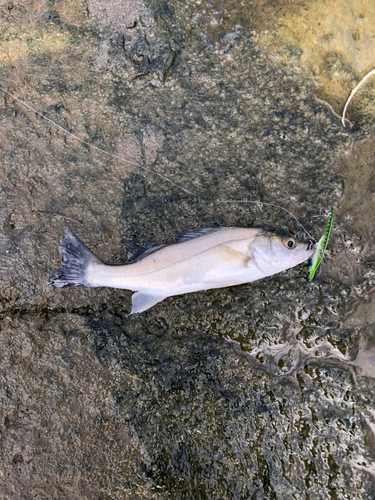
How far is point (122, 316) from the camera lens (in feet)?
11.1

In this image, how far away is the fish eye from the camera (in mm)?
3080

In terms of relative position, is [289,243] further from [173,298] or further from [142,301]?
[142,301]

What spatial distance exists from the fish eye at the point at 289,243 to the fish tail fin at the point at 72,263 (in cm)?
158

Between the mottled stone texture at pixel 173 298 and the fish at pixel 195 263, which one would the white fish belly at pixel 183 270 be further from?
the mottled stone texture at pixel 173 298

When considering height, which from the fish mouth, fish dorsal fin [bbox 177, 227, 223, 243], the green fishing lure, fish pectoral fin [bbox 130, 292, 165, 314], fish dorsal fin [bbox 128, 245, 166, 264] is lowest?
fish pectoral fin [bbox 130, 292, 165, 314]

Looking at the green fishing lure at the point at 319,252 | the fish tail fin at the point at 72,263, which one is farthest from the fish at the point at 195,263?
the green fishing lure at the point at 319,252

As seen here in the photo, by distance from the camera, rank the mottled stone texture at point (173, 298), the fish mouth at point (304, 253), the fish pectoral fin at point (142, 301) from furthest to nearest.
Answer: the fish pectoral fin at point (142, 301), the fish mouth at point (304, 253), the mottled stone texture at point (173, 298)

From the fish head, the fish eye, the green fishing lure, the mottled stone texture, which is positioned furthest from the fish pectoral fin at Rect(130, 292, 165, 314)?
the green fishing lure

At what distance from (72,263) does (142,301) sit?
68cm

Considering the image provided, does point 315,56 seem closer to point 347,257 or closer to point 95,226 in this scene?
point 347,257

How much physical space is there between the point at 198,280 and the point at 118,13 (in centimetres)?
304

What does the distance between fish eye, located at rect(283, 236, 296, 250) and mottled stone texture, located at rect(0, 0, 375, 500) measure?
15.4 inches

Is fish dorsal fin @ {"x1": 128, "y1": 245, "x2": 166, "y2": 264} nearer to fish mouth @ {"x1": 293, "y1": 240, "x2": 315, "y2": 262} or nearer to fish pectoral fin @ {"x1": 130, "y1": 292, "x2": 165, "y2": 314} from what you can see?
fish pectoral fin @ {"x1": 130, "y1": 292, "x2": 165, "y2": 314}

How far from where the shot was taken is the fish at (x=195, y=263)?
10.2 ft
